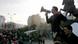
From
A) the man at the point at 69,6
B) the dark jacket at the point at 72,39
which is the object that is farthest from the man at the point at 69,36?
the man at the point at 69,6

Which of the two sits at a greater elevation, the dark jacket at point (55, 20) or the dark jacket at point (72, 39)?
the dark jacket at point (55, 20)

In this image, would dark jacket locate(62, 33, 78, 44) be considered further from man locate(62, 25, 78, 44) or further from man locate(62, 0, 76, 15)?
man locate(62, 0, 76, 15)

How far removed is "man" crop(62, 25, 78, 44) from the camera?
1.43 meters

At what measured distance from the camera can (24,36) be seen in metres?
1.63

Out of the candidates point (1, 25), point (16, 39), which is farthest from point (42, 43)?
point (1, 25)

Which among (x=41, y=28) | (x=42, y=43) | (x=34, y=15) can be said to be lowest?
(x=42, y=43)

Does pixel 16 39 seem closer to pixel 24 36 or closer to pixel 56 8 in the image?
pixel 24 36

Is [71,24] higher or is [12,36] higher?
[71,24]

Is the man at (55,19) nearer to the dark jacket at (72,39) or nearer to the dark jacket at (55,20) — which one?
the dark jacket at (55,20)

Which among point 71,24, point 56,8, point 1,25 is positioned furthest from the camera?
point 1,25

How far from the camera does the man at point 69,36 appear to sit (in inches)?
56.3

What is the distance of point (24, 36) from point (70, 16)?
0.44 metres

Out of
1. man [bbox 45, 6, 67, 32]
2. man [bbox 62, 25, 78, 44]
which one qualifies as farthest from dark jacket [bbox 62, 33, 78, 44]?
man [bbox 45, 6, 67, 32]

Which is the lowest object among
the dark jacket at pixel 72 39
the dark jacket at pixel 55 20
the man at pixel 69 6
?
the dark jacket at pixel 72 39
